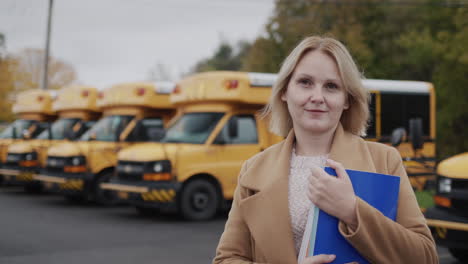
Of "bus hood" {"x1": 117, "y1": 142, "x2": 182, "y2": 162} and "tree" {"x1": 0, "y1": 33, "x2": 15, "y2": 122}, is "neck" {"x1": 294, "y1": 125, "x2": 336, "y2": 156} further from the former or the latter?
"tree" {"x1": 0, "y1": 33, "x2": 15, "y2": 122}

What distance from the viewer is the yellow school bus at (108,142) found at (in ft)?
43.9

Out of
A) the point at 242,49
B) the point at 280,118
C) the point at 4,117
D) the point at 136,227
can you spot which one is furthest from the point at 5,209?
the point at 242,49

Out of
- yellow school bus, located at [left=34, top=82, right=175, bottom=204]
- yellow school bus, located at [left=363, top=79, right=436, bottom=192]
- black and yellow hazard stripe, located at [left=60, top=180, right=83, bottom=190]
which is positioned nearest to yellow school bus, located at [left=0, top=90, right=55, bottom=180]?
yellow school bus, located at [left=34, top=82, right=175, bottom=204]

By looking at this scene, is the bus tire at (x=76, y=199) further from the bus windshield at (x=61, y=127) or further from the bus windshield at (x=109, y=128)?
the bus windshield at (x=61, y=127)

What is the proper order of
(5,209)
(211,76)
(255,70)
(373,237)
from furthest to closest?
(255,70) → (5,209) → (211,76) → (373,237)

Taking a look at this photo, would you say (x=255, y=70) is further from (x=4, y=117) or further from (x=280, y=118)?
(x=280, y=118)

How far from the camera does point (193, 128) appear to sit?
11.5 meters

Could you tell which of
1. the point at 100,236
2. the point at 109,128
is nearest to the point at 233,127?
the point at 100,236

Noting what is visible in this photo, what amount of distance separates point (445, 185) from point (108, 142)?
A: 28.4ft

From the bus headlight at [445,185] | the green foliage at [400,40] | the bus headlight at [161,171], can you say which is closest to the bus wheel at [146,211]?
the bus headlight at [161,171]

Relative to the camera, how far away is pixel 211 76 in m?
11.6

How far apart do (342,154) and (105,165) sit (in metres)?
11.8

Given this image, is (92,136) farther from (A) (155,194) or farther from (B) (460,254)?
(B) (460,254)

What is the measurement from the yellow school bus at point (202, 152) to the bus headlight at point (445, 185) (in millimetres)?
4669
